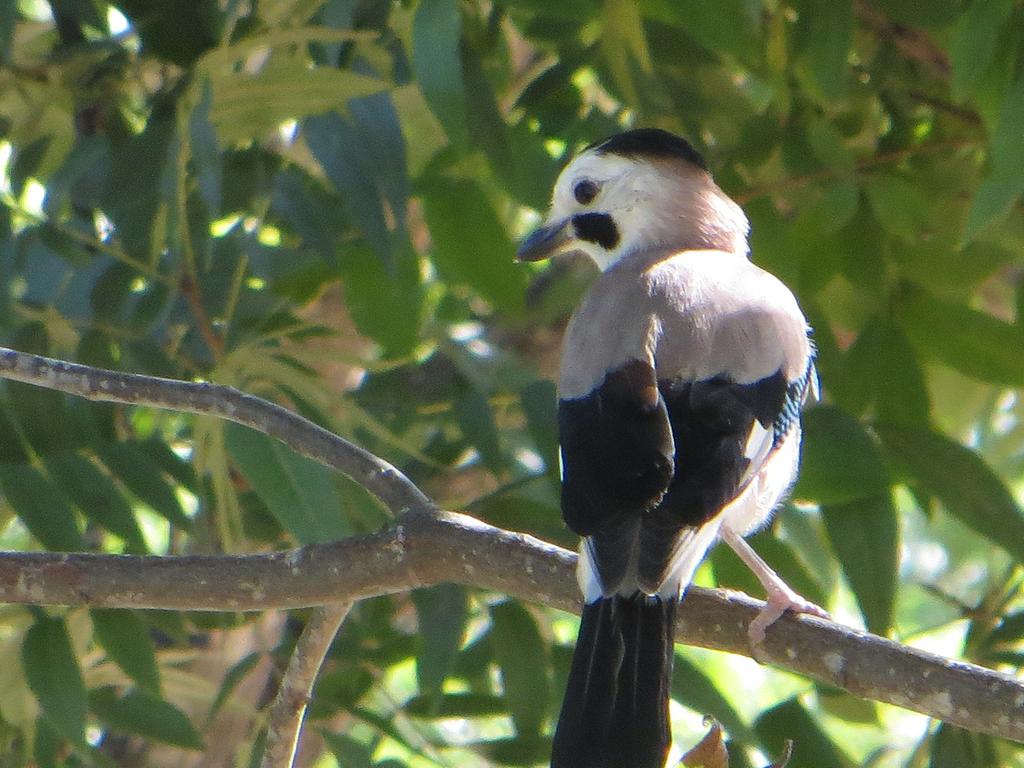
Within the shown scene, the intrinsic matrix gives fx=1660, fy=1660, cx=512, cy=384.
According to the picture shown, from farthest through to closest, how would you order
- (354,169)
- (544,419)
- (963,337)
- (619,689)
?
1. (963,337)
2. (544,419)
3. (354,169)
4. (619,689)

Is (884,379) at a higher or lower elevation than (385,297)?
lower

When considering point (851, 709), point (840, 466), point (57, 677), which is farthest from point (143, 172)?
point (851, 709)

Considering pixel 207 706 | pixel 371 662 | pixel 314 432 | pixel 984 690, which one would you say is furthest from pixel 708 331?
pixel 207 706

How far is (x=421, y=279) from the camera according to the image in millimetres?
4129

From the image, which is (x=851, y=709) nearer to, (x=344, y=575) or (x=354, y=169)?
(x=344, y=575)

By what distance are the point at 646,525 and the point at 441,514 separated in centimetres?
38

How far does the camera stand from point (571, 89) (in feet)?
13.9

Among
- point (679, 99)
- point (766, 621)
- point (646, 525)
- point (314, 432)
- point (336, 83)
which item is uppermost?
point (679, 99)

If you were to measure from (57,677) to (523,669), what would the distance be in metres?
1.00

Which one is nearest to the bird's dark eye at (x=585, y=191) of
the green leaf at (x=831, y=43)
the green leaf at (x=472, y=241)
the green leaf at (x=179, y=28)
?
the green leaf at (x=472, y=241)

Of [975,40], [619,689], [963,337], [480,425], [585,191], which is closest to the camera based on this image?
[619,689]

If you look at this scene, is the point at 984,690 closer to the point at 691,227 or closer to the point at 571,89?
the point at 691,227

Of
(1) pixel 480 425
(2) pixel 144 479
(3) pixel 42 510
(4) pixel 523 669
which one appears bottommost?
(4) pixel 523 669

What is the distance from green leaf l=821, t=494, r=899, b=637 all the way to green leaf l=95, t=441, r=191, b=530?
57.1 inches
